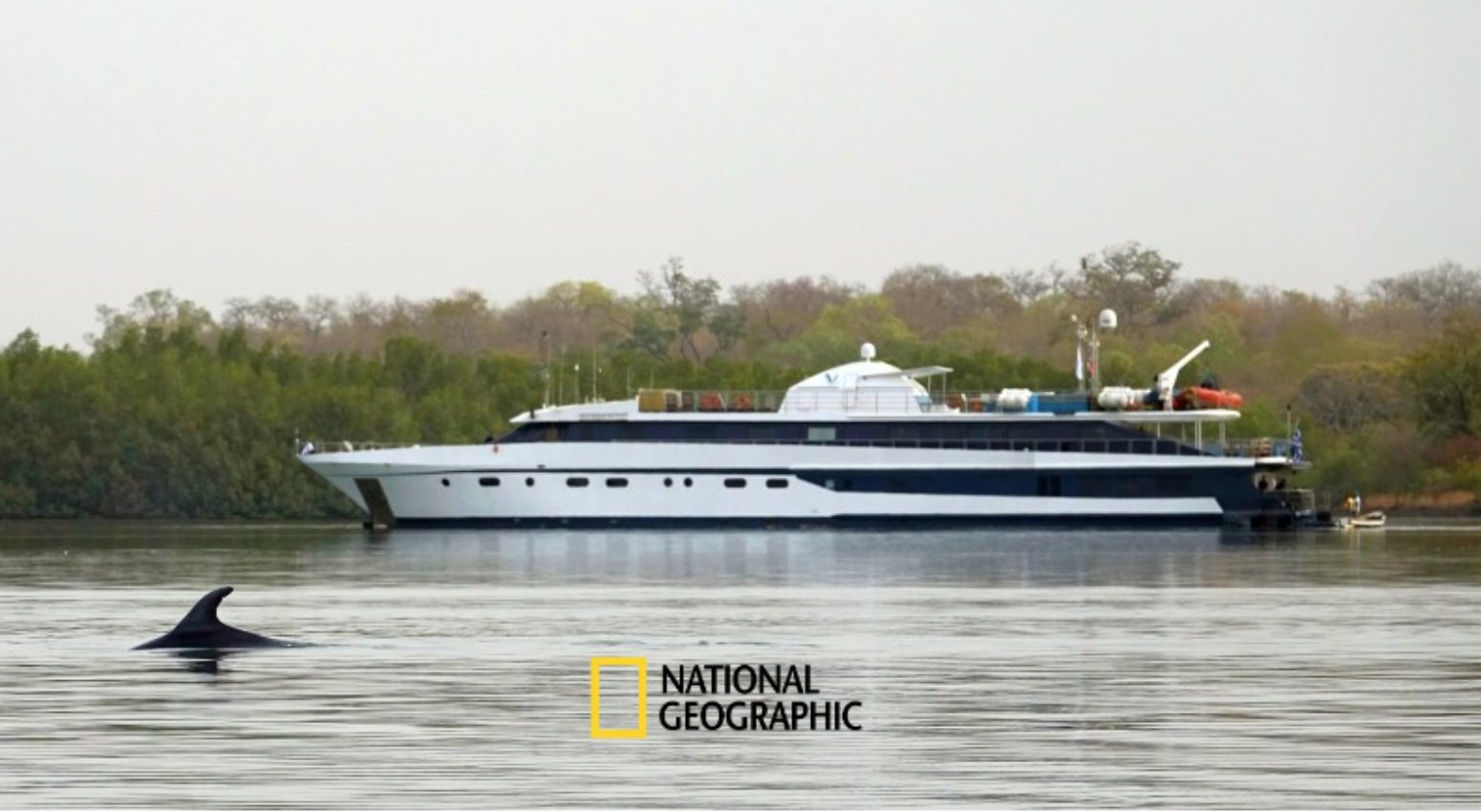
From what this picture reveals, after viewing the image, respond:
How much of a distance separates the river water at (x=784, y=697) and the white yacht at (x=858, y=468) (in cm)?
2790

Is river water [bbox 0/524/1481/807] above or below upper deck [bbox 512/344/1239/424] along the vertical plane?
below

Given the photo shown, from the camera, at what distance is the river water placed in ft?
79.3

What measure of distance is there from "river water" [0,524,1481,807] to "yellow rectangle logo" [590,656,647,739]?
153mm

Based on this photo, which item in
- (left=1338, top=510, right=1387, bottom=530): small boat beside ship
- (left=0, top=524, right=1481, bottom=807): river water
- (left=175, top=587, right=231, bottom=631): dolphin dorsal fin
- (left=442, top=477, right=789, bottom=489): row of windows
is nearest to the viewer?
(left=0, top=524, right=1481, bottom=807): river water

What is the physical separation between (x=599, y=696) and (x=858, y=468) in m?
62.2

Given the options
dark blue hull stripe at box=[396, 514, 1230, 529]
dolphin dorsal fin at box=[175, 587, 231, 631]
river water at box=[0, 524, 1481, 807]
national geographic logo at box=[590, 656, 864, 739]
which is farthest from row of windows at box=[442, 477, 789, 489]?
national geographic logo at box=[590, 656, 864, 739]

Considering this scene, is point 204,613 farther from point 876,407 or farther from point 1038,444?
point 1038,444

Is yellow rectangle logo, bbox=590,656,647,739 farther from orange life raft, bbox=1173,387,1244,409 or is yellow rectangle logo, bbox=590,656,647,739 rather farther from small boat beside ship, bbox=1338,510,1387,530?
small boat beside ship, bbox=1338,510,1387,530

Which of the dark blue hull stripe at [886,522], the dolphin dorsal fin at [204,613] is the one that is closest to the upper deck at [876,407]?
the dark blue hull stripe at [886,522]

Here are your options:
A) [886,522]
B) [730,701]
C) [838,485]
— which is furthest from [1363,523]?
[730,701]

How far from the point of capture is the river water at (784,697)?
2416 cm

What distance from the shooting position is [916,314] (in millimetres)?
170625

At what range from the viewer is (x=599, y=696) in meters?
31.4

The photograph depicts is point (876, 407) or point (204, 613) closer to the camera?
point (204, 613)
